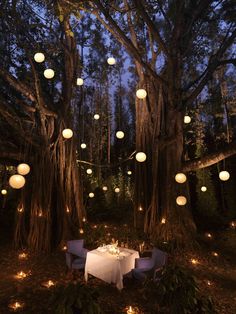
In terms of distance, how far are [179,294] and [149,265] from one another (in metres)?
1.70

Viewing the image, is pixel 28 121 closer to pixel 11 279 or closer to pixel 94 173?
pixel 11 279

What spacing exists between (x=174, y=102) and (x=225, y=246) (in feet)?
10.0

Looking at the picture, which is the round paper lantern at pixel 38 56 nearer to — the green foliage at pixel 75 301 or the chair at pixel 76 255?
the chair at pixel 76 255

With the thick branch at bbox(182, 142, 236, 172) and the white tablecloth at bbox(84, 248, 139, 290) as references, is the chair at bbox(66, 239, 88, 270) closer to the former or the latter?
the white tablecloth at bbox(84, 248, 139, 290)

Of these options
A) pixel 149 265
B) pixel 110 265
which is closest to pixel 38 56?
pixel 110 265

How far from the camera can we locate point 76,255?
4930 millimetres

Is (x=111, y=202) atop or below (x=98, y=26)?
below

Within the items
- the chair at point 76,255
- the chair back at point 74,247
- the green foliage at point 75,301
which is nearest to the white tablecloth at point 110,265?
the chair at point 76,255

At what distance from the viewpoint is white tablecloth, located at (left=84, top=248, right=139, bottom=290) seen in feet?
13.1

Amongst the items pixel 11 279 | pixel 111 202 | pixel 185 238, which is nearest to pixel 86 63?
pixel 111 202

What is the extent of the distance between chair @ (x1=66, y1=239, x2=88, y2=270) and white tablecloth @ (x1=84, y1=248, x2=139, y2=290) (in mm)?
356

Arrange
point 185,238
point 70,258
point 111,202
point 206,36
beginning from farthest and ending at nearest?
1. point 111,202
2. point 206,36
3. point 185,238
4. point 70,258

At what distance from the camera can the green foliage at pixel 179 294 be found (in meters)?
2.63

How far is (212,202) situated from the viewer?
29.7 ft
